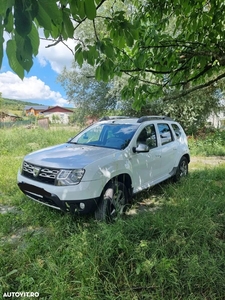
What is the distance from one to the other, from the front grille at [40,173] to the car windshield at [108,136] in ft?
3.90

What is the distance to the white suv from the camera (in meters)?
3.00

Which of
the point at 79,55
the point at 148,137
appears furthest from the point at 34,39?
the point at 148,137

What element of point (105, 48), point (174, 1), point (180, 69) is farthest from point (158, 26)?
point (105, 48)

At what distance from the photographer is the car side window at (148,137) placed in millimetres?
4148

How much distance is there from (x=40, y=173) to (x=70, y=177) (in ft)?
1.86

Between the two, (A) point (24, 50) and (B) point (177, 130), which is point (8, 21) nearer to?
(A) point (24, 50)

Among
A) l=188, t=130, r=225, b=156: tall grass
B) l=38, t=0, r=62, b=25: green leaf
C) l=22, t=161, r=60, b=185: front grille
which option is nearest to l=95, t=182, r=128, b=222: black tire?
l=22, t=161, r=60, b=185: front grille

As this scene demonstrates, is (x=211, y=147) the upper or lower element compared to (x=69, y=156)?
lower

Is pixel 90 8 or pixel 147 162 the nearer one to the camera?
Answer: pixel 90 8

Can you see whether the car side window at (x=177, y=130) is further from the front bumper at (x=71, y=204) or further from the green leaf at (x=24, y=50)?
the green leaf at (x=24, y=50)

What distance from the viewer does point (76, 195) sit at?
295 cm

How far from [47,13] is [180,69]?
262 centimetres

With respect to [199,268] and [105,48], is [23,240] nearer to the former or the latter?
[199,268]

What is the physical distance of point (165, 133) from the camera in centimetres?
498
